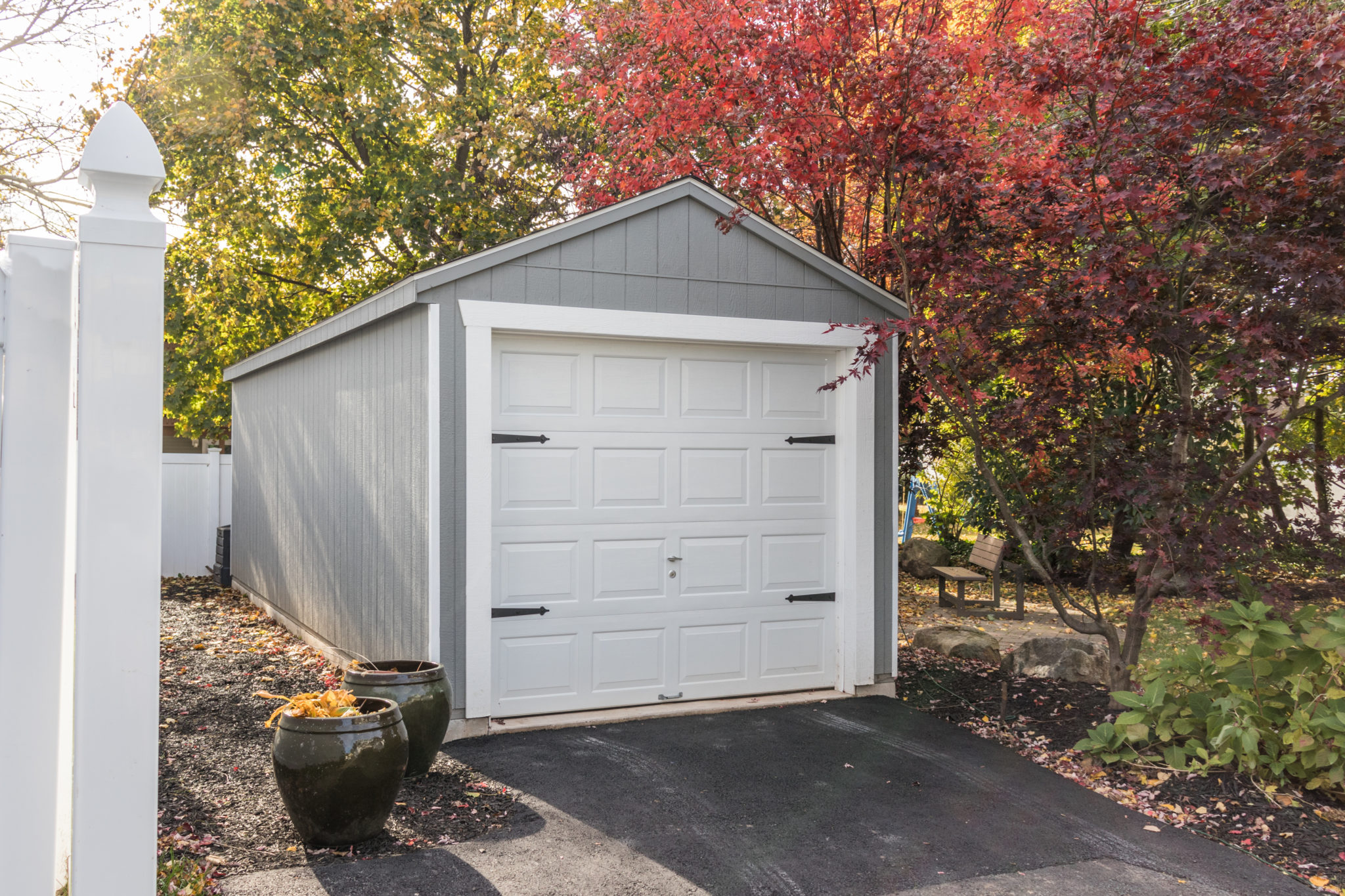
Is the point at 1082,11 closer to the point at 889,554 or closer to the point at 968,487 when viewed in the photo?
the point at 889,554

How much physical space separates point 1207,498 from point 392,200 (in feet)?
34.8

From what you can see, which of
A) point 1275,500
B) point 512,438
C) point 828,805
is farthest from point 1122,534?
point 512,438

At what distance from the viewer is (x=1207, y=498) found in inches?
200

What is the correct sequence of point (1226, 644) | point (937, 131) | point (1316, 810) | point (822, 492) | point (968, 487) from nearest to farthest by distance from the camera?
point (1316, 810), point (1226, 644), point (937, 131), point (822, 492), point (968, 487)

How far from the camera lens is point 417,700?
4.47 m

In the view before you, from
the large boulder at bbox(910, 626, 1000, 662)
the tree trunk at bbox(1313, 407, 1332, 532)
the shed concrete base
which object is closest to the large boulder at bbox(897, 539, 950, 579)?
the large boulder at bbox(910, 626, 1000, 662)

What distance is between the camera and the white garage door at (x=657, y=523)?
5.48 m

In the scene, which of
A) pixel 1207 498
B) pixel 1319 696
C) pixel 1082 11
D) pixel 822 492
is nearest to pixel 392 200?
pixel 822 492

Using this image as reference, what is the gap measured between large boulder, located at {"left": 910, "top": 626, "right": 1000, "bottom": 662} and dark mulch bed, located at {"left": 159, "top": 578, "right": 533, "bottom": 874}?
4137 millimetres

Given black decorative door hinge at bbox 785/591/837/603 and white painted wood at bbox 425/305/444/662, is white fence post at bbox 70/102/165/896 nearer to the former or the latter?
white painted wood at bbox 425/305/444/662

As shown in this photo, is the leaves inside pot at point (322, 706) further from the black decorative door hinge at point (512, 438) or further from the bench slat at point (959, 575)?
the bench slat at point (959, 575)

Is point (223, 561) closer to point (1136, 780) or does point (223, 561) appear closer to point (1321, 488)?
point (1136, 780)

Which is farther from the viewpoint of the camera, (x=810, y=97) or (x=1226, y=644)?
(x=810, y=97)

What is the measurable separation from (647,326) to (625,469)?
86cm
